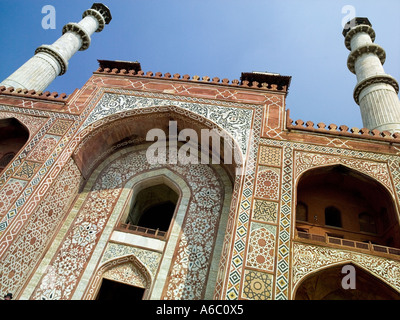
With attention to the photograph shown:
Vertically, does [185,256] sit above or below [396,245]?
below

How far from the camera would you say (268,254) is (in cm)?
541

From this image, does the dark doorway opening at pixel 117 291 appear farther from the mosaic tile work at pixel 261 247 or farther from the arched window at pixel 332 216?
the arched window at pixel 332 216

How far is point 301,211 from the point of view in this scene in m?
7.42

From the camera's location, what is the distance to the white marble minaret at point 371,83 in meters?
9.04

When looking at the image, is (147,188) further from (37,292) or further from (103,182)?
(37,292)

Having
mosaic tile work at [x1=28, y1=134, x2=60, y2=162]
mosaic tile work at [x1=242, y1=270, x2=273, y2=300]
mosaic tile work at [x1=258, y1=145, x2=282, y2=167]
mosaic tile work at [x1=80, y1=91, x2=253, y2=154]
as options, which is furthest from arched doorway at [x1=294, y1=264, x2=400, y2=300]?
mosaic tile work at [x1=28, y1=134, x2=60, y2=162]

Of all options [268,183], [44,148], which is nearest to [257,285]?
[268,183]

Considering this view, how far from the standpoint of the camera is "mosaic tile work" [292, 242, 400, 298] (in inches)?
206

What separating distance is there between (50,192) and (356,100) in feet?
31.9

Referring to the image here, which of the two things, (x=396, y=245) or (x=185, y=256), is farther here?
(x=185, y=256)

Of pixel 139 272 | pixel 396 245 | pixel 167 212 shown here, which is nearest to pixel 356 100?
pixel 396 245
